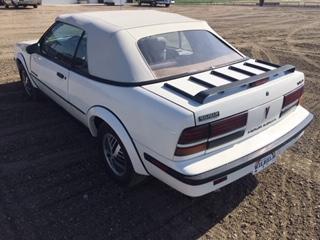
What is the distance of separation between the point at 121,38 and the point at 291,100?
6.04 ft

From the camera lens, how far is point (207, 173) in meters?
2.84

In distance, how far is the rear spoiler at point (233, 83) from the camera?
9.62 ft

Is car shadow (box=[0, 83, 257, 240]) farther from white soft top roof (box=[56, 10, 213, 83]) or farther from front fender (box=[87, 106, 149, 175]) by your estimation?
white soft top roof (box=[56, 10, 213, 83])

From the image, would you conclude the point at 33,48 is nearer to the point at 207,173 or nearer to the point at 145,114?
the point at 145,114

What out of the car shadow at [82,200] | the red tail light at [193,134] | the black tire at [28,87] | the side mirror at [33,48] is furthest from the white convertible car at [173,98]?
the black tire at [28,87]

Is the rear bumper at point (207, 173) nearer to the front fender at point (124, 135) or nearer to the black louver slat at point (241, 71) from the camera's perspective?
the front fender at point (124, 135)

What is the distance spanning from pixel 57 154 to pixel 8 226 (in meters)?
1.29

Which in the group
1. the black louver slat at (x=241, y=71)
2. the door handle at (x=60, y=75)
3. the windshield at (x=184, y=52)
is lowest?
the door handle at (x=60, y=75)

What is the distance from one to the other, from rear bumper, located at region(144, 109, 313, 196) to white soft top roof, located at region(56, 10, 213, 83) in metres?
0.85

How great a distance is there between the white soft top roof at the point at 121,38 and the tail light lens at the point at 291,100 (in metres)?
1.30

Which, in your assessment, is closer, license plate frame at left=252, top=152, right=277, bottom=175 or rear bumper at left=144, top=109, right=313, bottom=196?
rear bumper at left=144, top=109, right=313, bottom=196

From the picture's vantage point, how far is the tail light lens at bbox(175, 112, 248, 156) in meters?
2.82

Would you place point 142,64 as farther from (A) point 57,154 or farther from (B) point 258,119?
(A) point 57,154

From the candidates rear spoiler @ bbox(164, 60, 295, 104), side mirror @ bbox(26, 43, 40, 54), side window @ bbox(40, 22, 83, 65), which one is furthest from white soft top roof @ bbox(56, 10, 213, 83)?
side mirror @ bbox(26, 43, 40, 54)
